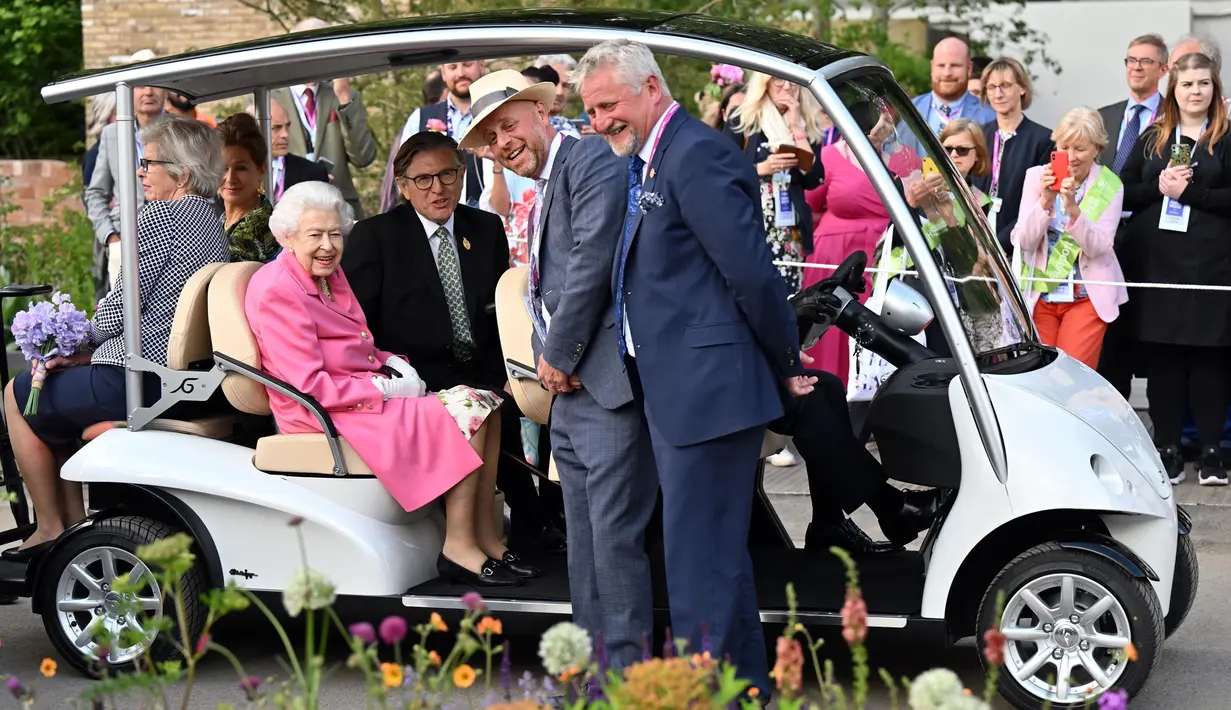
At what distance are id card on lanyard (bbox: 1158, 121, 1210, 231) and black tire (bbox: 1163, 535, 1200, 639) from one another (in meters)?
3.30

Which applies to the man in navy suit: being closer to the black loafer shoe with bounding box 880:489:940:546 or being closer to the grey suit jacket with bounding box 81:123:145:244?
the black loafer shoe with bounding box 880:489:940:546

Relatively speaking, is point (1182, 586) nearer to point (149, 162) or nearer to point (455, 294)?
point (455, 294)

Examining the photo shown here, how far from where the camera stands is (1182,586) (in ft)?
17.4

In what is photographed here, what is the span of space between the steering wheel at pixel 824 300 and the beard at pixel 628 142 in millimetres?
929

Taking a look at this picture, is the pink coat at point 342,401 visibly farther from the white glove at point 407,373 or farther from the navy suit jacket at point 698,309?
the navy suit jacket at point 698,309

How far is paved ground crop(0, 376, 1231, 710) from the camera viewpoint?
531cm

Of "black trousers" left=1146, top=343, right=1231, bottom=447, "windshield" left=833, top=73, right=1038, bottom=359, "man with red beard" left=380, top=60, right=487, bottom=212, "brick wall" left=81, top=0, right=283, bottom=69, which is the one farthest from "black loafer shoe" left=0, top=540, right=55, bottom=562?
"brick wall" left=81, top=0, right=283, bottom=69

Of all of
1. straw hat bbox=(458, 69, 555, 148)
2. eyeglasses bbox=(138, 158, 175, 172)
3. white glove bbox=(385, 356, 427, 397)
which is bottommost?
white glove bbox=(385, 356, 427, 397)

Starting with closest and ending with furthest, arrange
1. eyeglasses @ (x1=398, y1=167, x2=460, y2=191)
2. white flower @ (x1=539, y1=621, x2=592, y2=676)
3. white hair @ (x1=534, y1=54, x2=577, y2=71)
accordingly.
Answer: white flower @ (x1=539, y1=621, x2=592, y2=676), eyeglasses @ (x1=398, y1=167, x2=460, y2=191), white hair @ (x1=534, y1=54, x2=577, y2=71)

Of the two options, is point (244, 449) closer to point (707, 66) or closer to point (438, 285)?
point (438, 285)

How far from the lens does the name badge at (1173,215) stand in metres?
8.28

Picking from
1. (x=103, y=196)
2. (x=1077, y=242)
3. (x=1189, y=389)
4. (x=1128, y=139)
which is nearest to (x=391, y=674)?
(x=1077, y=242)

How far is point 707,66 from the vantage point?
13.2 metres

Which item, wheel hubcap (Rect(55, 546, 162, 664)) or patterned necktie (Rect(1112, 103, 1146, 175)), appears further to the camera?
patterned necktie (Rect(1112, 103, 1146, 175))
